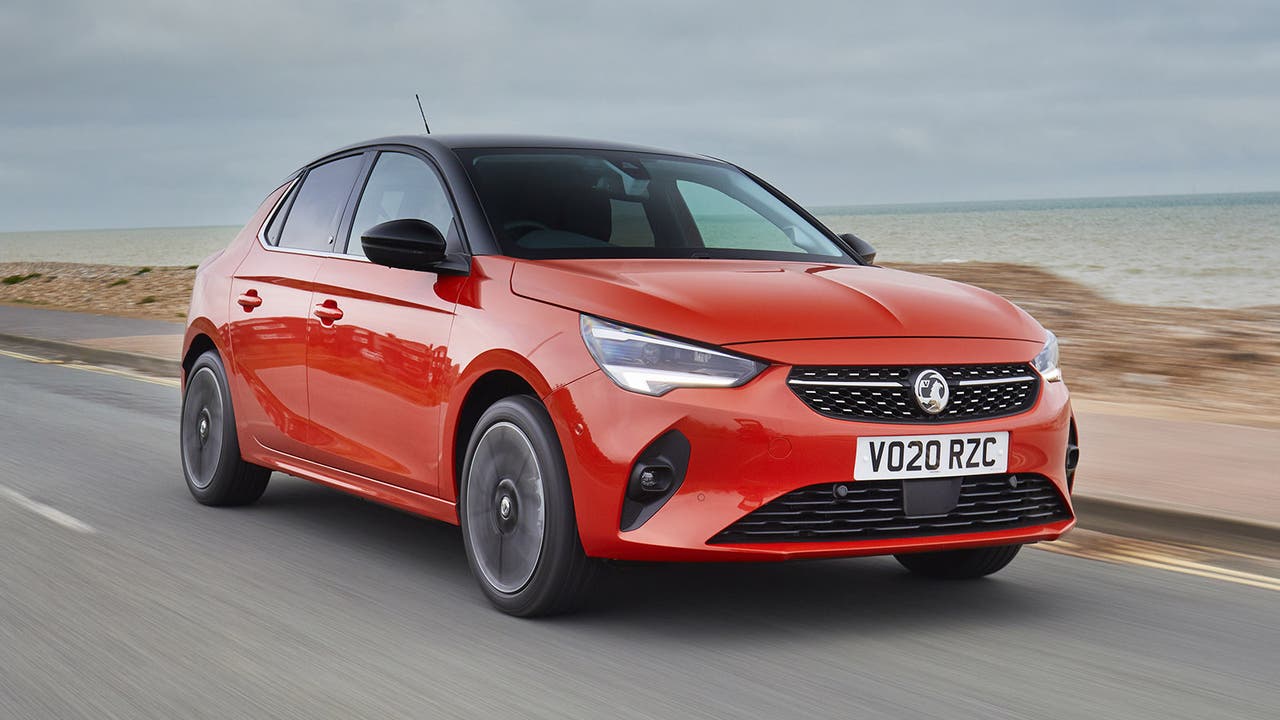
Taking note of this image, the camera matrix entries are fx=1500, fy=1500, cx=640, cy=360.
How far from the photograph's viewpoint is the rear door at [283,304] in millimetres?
6164

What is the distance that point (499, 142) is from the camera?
586cm

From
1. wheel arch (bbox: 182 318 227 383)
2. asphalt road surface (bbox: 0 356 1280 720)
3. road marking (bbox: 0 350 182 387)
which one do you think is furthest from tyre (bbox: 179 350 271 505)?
road marking (bbox: 0 350 182 387)

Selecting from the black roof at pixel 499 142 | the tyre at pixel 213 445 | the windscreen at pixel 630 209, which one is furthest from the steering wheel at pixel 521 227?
the tyre at pixel 213 445

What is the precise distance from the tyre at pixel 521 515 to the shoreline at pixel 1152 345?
6669 mm

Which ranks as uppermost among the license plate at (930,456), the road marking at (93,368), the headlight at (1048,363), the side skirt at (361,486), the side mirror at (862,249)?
the side mirror at (862,249)

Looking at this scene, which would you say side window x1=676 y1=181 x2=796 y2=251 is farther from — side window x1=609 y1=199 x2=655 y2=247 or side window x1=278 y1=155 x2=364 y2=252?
side window x1=278 y1=155 x2=364 y2=252

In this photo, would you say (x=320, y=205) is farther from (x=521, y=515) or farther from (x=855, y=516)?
(x=855, y=516)

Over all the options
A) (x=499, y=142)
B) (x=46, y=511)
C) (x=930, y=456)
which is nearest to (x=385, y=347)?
(x=499, y=142)

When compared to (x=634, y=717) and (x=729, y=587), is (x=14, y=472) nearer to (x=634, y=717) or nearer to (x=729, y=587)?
(x=729, y=587)

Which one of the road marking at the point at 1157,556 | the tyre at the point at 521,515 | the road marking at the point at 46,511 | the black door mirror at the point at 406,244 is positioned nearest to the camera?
the tyre at the point at 521,515

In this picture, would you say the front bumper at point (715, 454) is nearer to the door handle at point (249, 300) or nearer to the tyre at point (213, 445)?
the door handle at point (249, 300)

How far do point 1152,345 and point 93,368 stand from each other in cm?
1024

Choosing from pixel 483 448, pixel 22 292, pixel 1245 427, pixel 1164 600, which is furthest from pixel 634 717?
pixel 22 292

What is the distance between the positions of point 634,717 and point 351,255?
2.74 meters
